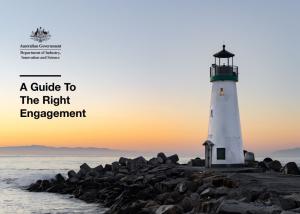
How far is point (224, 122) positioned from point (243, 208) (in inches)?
563

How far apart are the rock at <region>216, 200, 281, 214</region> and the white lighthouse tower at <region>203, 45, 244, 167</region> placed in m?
13.9

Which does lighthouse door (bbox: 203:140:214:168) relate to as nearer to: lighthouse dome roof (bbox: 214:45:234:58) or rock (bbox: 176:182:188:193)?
lighthouse dome roof (bbox: 214:45:234:58)

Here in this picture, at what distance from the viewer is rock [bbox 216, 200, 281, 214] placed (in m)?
12.6

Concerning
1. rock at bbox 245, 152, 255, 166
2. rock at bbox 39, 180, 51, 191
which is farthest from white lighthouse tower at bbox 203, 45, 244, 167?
rock at bbox 39, 180, 51, 191

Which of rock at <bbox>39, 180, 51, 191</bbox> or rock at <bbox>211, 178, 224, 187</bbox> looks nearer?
rock at <bbox>211, 178, 224, 187</bbox>

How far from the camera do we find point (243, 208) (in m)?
12.8

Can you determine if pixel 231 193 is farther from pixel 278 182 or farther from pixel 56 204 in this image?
pixel 56 204

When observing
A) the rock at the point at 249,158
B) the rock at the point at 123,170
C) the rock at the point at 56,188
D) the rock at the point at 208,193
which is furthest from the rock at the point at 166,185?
the rock at the point at 56,188

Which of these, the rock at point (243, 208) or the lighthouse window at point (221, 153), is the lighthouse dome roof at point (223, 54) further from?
the rock at point (243, 208)

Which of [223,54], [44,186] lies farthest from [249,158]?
[44,186]

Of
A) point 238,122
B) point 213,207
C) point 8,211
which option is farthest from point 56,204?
point 213,207

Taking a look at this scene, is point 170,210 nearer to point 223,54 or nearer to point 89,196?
point 89,196

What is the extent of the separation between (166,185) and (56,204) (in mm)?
6560

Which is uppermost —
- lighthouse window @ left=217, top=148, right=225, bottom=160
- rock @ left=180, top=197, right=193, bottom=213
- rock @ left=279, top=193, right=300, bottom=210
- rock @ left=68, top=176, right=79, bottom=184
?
lighthouse window @ left=217, top=148, right=225, bottom=160
